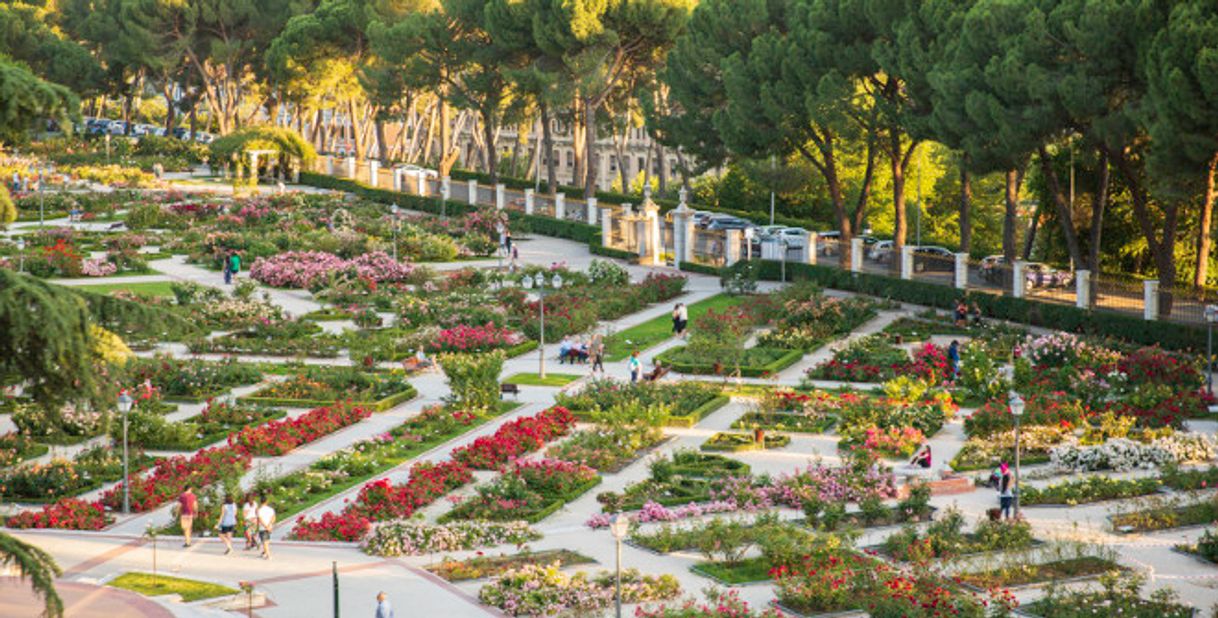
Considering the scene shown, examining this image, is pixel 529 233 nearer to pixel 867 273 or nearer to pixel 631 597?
pixel 867 273

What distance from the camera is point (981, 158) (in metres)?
53.7

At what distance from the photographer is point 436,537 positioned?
3070 cm

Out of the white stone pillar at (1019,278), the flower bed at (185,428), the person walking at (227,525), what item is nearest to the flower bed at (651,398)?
the flower bed at (185,428)

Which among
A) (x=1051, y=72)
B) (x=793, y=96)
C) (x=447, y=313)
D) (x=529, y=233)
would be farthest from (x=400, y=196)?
(x=1051, y=72)

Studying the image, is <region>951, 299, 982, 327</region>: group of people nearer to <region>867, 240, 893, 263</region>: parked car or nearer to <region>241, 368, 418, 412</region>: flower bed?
<region>867, 240, 893, 263</region>: parked car

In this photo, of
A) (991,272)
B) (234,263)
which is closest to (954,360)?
(991,272)

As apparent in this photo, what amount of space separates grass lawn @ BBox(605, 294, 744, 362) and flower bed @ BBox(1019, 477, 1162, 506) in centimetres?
1713

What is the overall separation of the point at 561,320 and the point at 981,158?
13229 millimetres

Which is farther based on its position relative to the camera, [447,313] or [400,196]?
[400,196]

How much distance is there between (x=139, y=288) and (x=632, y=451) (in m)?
26.9

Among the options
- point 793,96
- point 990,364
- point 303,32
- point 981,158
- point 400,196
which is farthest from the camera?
point 303,32

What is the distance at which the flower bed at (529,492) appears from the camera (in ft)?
107

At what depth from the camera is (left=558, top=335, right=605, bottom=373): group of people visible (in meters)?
46.8

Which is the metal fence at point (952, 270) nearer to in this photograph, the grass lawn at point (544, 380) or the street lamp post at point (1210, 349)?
the street lamp post at point (1210, 349)
